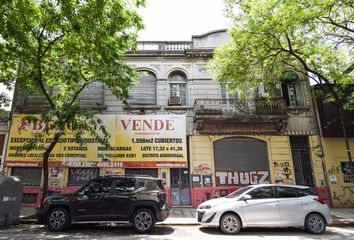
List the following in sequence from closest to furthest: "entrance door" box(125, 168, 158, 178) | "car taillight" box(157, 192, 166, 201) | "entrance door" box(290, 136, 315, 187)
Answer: "car taillight" box(157, 192, 166, 201), "entrance door" box(125, 168, 158, 178), "entrance door" box(290, 136, 315, 187)

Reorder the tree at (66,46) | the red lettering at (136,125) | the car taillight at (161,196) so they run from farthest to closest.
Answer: the red lettering at (136,125) < the tree at (66,46) < the car taillight at (161,196)

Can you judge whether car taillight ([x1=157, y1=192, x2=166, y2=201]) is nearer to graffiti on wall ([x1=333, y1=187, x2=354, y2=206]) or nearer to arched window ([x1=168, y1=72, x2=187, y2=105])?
arched window ([x1=168, y1=72, x2=187, y2=105])

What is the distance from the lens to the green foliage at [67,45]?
8812 millimetres

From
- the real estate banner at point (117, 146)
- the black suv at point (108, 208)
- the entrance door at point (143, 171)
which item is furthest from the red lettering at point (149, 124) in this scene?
the black suv at point (108, 208)

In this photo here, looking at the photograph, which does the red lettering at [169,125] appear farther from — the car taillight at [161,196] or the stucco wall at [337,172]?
the stucco wall at [337,172]

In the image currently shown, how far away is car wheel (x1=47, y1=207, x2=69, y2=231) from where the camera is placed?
7.62 meters

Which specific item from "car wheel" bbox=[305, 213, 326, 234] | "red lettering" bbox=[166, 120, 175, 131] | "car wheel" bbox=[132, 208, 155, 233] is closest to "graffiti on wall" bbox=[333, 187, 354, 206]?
"car wheel" bbox=[305, 213, 326, 234]

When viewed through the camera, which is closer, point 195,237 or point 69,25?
point 195,237

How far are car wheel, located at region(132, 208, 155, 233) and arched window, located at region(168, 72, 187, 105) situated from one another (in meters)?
8.21

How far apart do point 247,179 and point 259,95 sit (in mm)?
5228

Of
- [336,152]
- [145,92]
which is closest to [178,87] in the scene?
[145,92]

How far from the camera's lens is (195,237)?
6914 millimetres

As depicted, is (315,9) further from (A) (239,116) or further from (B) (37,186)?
(B) (37,186)

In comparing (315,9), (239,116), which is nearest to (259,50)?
(315,9)
